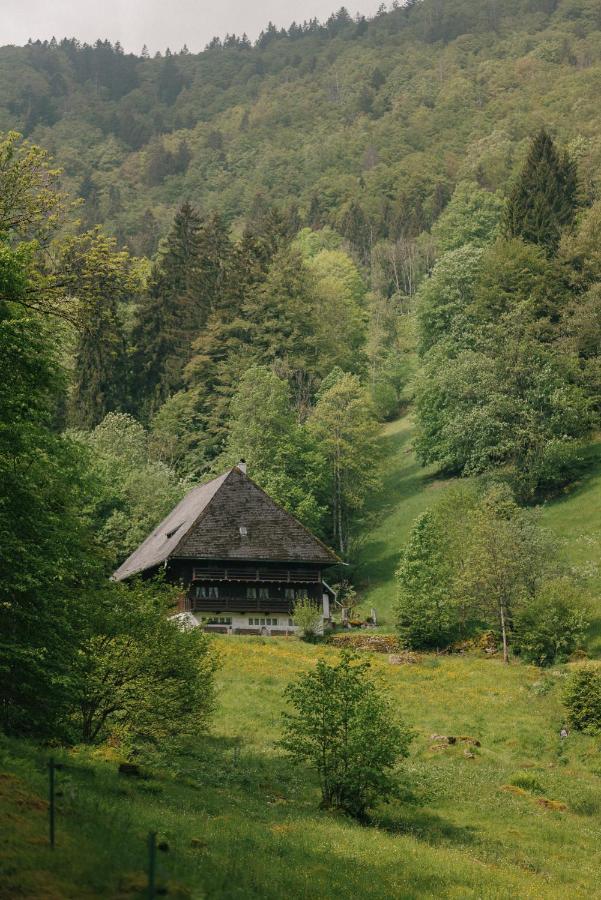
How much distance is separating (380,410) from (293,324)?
1547 cm

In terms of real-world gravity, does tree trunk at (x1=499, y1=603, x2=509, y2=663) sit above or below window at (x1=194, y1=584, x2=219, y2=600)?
below

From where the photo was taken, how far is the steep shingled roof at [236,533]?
177 feet

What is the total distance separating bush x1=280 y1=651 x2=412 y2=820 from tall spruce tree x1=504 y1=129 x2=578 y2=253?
64501 mm

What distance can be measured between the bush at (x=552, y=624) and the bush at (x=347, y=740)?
20.7 metres

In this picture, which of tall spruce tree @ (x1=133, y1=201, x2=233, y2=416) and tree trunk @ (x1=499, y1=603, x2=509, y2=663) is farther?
tall spruce tree @ (x1=133, y1=201, x2=233, y2=416)

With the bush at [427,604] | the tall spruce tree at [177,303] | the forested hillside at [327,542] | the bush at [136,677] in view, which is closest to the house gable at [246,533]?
the forested hillside at [327,542]

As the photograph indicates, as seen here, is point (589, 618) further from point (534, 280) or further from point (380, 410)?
point (380, 410)

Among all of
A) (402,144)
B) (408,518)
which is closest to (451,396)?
(408,518)

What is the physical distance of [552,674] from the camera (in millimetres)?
41156

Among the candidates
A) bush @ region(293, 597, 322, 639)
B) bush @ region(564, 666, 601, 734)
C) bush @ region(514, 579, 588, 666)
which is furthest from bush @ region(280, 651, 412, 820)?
bush @ region(293, 597, 322, 639)

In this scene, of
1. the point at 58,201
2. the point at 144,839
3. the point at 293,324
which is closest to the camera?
the point at 144,839

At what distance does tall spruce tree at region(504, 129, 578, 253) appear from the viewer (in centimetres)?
8412

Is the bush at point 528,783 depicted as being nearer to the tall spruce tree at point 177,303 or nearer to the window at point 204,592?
the window at point 204,592

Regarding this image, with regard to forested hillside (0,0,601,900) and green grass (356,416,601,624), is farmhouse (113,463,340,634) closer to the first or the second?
forested hillside (0,0,601,900)
